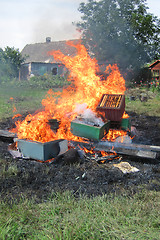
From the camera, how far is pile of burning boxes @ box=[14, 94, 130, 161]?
17.6 ft

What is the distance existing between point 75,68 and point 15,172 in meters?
5.00

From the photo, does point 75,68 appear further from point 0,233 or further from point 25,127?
point 0,233

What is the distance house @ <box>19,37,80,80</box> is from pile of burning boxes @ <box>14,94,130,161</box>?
85.0ft

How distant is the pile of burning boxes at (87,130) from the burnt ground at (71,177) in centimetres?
23

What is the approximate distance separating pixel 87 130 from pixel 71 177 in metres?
1.79

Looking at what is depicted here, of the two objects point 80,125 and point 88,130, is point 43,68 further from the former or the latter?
point 88,130

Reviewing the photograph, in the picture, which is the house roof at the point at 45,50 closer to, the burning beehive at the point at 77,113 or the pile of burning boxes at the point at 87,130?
the burning beehive at the point at 77,113

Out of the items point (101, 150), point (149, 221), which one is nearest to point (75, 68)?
point (101, 150)

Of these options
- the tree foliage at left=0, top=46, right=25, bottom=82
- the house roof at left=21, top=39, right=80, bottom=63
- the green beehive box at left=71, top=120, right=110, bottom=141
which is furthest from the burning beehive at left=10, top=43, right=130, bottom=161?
the house roof at left=21, top=39, right=80, bottom=63

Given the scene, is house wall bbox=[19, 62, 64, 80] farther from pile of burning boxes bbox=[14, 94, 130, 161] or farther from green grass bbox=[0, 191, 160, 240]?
green grass bbox=[0, 191, 160, 240]

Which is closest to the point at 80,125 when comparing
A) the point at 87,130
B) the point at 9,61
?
the point at 87,130

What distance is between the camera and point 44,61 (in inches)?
1320

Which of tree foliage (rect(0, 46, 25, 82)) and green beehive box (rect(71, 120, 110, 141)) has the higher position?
tree foliage (rect(0, 46, 25, 82))

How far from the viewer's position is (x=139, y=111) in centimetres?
1123
